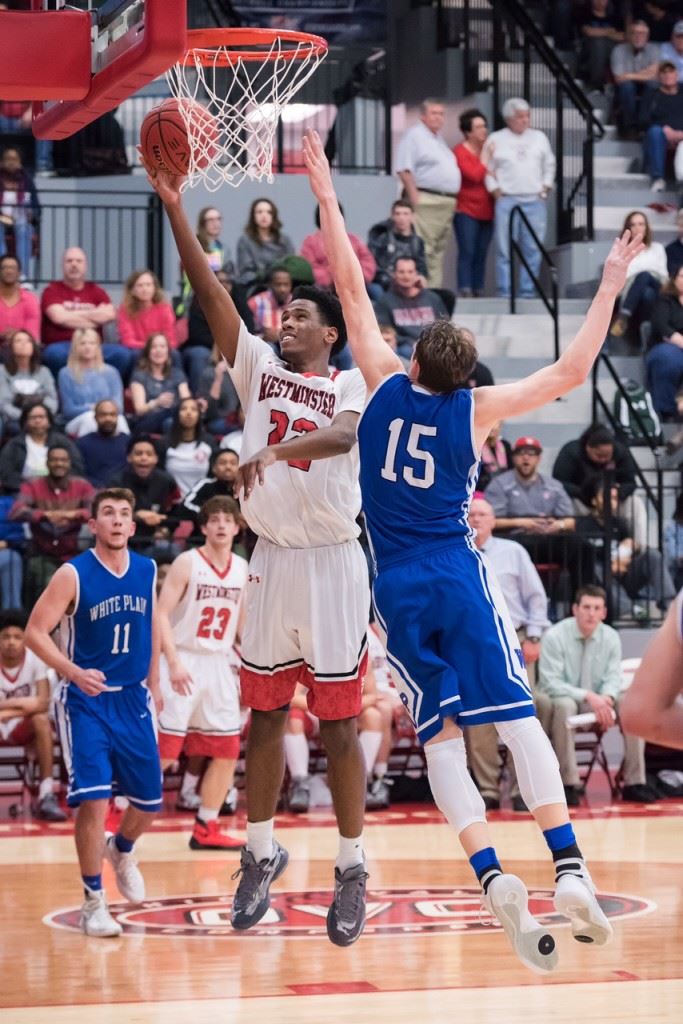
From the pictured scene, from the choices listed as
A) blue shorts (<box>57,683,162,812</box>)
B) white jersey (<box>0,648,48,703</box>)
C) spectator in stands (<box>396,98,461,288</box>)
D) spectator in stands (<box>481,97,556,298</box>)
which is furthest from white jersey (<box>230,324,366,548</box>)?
spectator in stands (<box>481,97,556,298</box>)

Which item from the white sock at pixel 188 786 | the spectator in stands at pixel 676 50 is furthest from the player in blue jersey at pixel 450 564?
the spectator in stands at pixel 676 50

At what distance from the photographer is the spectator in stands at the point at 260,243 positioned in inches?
590

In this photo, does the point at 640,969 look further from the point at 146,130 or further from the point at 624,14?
the point at 624,14

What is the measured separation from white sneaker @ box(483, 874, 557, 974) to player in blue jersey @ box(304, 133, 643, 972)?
0.50 ft

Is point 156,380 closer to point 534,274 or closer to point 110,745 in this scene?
point 534,274

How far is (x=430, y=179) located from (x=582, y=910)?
1192 centimetres

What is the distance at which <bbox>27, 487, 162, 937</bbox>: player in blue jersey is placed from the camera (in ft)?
27.8

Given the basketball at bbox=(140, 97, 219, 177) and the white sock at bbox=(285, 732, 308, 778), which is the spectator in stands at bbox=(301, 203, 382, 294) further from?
the basketball at bbox=(140, 97, 219, 177)

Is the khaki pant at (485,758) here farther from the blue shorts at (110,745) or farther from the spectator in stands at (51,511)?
the blue shorts at (110,745)

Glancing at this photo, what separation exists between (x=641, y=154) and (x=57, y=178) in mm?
5928

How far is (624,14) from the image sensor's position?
19.2m

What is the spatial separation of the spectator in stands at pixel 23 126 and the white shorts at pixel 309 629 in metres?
11.2

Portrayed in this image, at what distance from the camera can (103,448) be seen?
1309cm

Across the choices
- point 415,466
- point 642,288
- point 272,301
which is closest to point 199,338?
point 272,301
